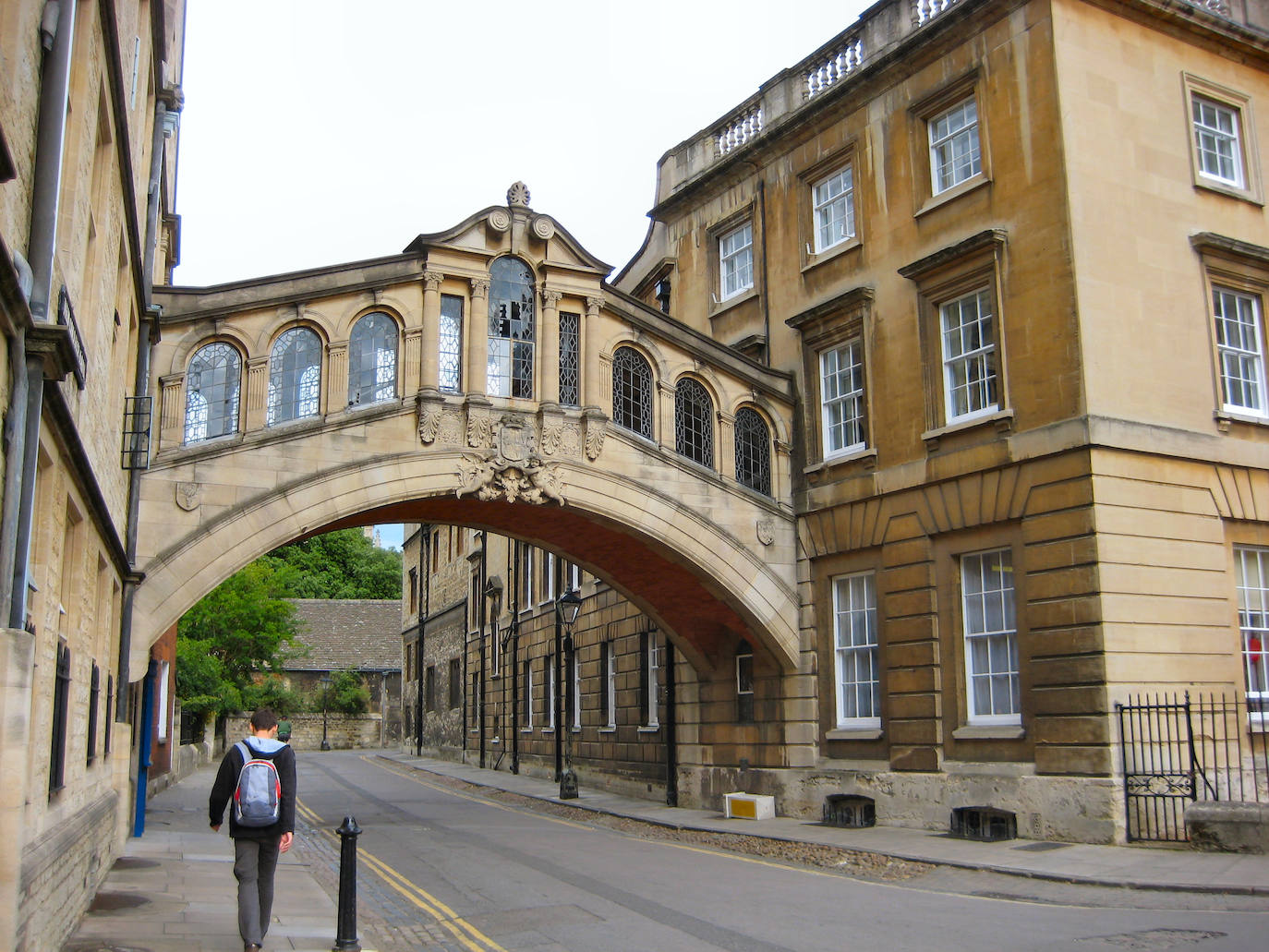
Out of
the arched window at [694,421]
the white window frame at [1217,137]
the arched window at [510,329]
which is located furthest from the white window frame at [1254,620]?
the arched window at [510,329]

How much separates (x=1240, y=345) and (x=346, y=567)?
70.0 metres

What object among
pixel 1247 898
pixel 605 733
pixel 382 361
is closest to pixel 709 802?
pixel 605 733

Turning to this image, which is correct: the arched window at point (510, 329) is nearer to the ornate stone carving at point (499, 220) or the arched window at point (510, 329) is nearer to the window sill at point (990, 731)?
the ornate stone carving at point (499, 220)

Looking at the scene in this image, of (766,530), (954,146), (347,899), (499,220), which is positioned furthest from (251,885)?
(954,146)

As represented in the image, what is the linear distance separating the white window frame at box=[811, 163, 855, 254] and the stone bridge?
260 cm

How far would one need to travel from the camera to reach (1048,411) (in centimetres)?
1572

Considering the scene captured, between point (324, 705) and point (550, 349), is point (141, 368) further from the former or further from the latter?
point (324, 705)

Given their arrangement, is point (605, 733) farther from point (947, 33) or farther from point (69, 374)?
point (69, 374)

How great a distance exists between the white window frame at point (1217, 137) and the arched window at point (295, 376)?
13.6m

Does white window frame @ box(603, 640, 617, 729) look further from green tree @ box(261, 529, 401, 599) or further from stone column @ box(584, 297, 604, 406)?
green tree @ box(261, 529, 401, 599)

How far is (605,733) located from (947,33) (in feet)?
54.1

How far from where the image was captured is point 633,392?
776 inches

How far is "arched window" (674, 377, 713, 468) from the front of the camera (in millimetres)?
20094

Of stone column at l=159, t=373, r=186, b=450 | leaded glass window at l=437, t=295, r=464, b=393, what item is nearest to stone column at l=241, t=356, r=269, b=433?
stone column at l=159, t=373, r=186, b=450
